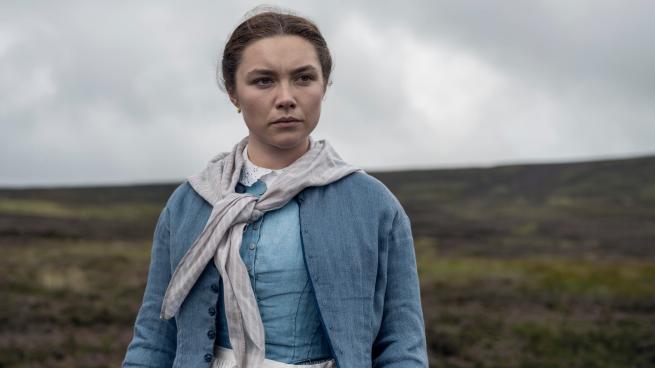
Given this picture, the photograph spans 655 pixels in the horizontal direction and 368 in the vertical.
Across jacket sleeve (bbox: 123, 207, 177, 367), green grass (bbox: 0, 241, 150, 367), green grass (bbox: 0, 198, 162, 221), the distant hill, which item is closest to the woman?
jacket sleeve (bbox: 123, 207, 177, 367)

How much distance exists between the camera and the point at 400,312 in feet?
8.46

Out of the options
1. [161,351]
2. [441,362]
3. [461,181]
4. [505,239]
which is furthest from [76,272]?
[461,181]

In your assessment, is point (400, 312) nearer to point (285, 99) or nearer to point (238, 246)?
point (238, 246)

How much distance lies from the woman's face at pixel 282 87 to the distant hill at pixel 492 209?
33.4 m

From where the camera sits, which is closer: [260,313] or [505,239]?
[260,313]

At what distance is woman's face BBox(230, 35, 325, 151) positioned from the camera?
2.51m

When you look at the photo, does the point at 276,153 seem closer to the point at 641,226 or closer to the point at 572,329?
the point at 572,329

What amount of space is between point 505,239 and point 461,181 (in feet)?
147

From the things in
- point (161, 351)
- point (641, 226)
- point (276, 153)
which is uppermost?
point (276, 153)

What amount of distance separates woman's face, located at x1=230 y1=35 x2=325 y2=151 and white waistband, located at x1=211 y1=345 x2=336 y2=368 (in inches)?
27.1

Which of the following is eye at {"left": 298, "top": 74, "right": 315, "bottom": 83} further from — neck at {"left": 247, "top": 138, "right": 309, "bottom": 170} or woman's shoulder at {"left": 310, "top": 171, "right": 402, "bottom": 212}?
woman's shoulder at {"left": 310, "top": 171, "right": 402, "bottom": 212}

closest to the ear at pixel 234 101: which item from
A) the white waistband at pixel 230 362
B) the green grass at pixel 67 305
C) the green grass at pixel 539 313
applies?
the white waistband at pixel 230 362

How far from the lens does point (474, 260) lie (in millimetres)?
31234

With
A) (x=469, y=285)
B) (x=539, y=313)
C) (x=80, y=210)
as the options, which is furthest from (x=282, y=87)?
(x=80, y=210)
